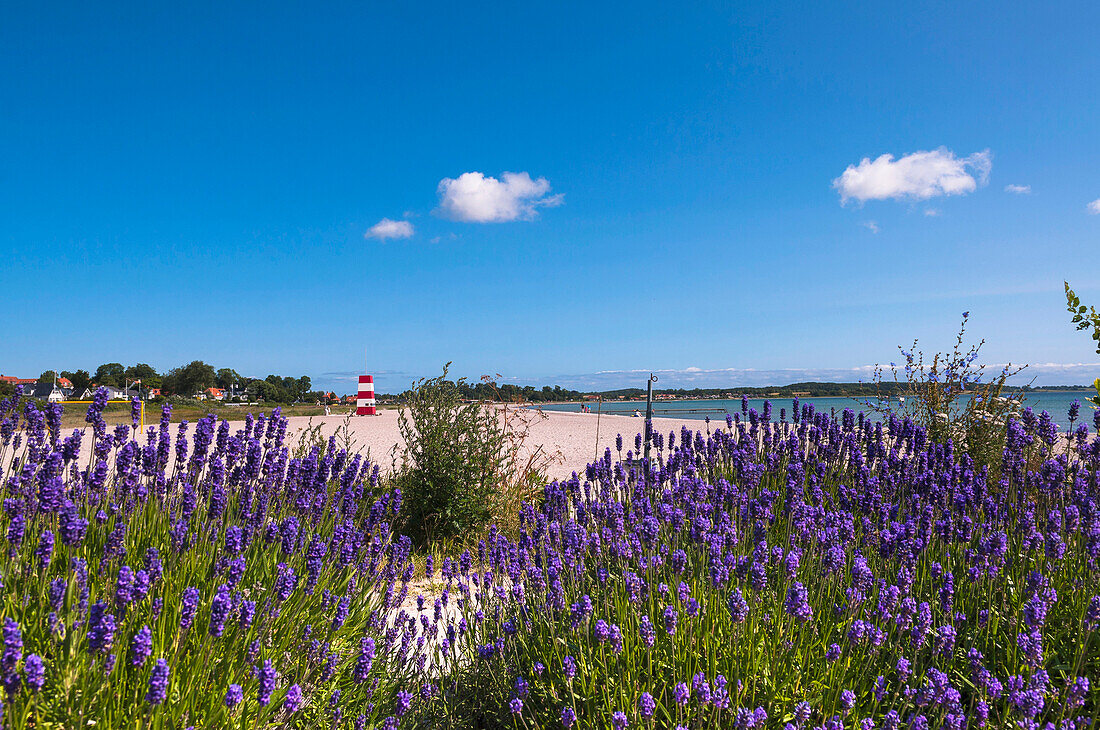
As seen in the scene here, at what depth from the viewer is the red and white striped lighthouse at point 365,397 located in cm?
2286

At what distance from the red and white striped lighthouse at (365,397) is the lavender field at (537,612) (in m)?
19.3

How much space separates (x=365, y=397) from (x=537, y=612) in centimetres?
2191

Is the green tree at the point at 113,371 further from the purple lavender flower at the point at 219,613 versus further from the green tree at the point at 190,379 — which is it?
the purple lavender flower at the point at 219,613

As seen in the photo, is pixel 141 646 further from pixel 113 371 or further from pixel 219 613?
pixel 113 371

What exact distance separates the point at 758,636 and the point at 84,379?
177 feet

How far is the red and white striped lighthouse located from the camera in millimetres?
22859

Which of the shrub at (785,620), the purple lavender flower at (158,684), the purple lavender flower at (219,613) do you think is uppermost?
the purple lavender flower at (219,613)

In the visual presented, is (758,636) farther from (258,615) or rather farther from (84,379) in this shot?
(84,379)

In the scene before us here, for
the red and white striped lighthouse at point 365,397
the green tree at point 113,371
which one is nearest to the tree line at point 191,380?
the green tree at point 113,371

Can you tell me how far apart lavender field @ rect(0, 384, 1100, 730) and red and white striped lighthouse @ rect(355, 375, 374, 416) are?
19323 millimetres

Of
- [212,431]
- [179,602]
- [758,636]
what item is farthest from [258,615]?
[758,636]

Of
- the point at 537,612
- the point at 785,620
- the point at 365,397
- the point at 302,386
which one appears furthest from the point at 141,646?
the point at 302,386

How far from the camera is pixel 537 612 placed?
9.42 feet

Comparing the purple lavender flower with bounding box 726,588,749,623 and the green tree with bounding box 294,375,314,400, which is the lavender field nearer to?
the purple lavender flower with bounding box 726,588,749,623
